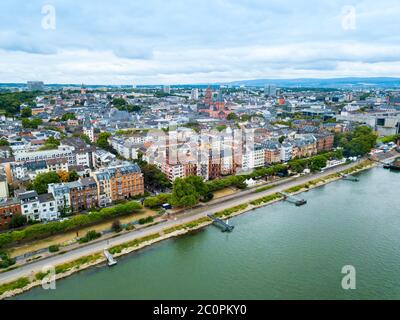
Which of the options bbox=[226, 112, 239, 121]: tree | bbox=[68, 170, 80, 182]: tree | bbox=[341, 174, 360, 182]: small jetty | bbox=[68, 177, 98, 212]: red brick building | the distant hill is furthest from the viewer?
the distant hill

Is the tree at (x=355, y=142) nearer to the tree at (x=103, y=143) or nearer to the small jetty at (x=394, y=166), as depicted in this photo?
the small jetty at (x=394, y=166)

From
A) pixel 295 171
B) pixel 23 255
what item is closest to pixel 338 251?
pixel 295 171


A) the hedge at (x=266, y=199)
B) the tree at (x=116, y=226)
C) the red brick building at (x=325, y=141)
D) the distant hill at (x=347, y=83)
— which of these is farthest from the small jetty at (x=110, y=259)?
the distant hill at (x=347, y=83)

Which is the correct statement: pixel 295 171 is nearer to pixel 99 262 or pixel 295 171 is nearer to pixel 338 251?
pixel 338 251

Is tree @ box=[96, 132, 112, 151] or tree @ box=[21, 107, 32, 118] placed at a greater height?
tree @ box=[21, 107, 32, 118]

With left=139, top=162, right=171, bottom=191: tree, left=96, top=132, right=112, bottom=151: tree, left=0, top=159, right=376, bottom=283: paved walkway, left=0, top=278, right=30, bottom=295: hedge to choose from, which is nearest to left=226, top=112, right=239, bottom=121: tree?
left=96, top=132, right=112, bottom=151: tree

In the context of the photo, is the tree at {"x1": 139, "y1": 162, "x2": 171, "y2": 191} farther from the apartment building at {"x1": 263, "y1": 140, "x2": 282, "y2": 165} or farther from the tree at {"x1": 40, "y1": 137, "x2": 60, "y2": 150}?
the tree at {"x1": 40, "y1": 137, "x2": 60, "y2": 150}

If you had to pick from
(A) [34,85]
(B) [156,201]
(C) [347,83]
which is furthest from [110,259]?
(C) [347,83]

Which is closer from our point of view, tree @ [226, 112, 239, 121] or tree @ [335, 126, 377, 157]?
tree @ [335, 126, 377, 157]
